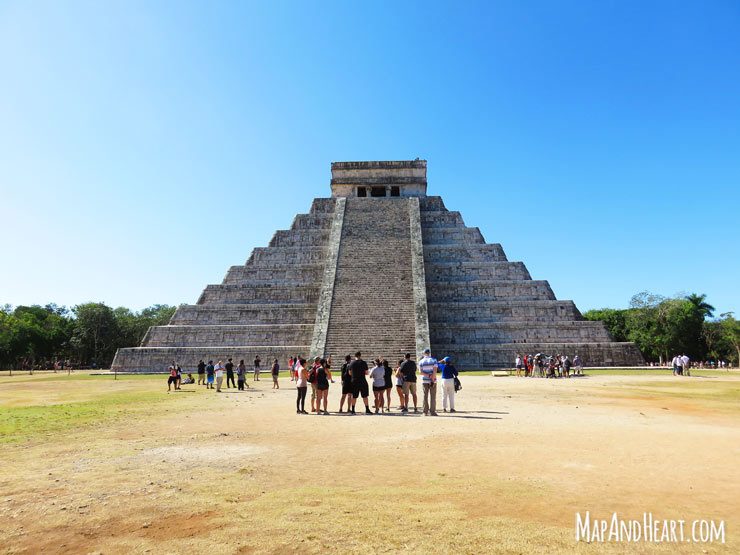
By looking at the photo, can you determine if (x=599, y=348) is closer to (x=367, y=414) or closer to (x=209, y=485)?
(x=367, y=414)

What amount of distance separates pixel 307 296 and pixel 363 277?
351 cm

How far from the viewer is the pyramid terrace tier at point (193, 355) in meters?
24.0

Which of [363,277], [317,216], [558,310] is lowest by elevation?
[558,310]

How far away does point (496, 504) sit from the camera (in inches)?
158

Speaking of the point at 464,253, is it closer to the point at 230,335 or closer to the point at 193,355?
the point at 230,335

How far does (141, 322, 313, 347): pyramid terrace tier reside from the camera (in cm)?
2521

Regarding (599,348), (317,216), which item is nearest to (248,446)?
(599,348)

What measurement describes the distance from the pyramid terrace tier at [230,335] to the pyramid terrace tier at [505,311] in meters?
7.53

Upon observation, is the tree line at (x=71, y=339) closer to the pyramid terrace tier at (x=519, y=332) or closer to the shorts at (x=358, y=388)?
the pyramid terrace tier at (x=519, y=332)

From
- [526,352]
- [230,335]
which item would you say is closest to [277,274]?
[230,335]

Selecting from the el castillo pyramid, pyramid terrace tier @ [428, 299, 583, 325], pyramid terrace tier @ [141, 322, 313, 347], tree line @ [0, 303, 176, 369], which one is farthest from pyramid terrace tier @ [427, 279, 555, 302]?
tree line @ [0, 303, 176, 369]

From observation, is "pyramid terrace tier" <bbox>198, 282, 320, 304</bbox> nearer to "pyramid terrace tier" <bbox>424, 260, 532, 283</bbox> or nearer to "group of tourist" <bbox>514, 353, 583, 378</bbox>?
"pyramid terrace tier" <bbox>424, 260, 532, 283</bbox>

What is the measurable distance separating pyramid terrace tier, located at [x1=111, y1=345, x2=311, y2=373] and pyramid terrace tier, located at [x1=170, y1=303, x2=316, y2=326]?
2381 mm

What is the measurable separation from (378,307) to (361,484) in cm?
2056
